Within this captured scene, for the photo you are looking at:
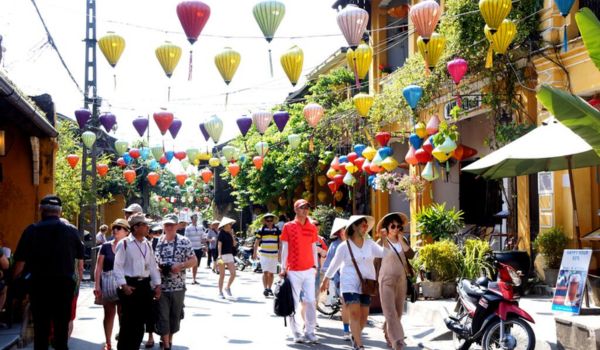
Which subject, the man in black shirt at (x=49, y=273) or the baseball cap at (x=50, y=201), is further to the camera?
the baseball cap at (x=50, y=201)

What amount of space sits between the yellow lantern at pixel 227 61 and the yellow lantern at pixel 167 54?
0.79 metres

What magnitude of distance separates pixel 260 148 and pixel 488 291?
17952 millimetres

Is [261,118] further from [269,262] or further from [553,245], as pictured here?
[553,245]

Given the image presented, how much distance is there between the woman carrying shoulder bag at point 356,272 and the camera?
9.77 metres

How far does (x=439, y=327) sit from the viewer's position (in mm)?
12133

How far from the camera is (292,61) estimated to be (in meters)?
13.5

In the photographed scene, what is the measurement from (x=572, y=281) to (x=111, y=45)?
9.00 metres

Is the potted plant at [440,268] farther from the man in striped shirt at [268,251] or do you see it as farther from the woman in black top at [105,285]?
the woman in black top at [105,285]

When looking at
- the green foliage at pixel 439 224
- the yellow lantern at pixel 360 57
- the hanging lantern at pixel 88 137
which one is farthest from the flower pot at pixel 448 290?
the hanging lantern at pixel 88 137

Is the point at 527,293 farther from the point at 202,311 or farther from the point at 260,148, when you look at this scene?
the point at 260,148

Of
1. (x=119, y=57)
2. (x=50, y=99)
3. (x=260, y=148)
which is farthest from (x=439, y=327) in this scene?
(x=260, y=148)

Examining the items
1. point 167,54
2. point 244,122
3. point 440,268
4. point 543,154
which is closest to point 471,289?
point 543,154

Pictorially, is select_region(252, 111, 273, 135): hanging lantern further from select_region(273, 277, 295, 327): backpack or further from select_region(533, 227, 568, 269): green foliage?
select_region(273, 277, 295, 327): backpack

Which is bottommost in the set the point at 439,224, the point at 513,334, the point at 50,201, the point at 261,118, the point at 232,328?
the point at 232,328
